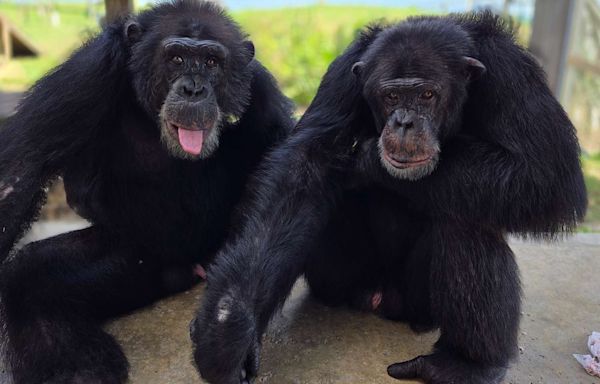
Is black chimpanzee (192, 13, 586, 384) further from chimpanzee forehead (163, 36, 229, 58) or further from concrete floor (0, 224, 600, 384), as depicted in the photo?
chimpanzee forehead (163, 36, 229, 58)

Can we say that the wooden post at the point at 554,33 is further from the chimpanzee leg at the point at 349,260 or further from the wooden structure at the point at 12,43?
the wooden structure at the point at 12,43

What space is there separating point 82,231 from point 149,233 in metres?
0.55

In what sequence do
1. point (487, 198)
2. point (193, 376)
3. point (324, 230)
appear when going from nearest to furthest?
point (487, 198)
point (193, 376)
point (324, 230)

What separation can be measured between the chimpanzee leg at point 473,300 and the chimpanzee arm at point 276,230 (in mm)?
882

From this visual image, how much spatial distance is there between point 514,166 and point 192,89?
87.0 inches

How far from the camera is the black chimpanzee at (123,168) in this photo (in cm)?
430

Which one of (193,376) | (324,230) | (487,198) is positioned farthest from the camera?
(324,230)

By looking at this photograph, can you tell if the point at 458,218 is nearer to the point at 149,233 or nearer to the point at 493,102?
the point at 493,102

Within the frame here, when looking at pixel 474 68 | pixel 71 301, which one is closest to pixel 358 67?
pixel 474 68

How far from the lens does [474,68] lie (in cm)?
423

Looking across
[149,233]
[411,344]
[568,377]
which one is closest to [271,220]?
[149,233]

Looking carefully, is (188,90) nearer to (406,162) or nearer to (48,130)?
(48,130)

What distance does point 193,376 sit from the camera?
4355 millimetres

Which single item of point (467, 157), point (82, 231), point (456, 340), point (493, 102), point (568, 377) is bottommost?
point (568, 377)
